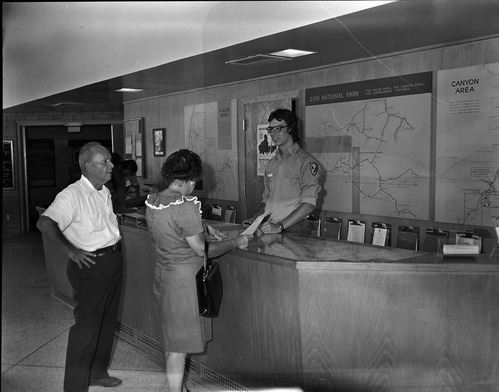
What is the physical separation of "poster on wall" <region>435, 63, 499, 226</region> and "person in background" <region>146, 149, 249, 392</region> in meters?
1.50

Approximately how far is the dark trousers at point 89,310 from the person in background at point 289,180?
0.78 metres

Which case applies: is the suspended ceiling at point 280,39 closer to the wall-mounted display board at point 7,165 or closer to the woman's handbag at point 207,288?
the wall-mounted display board at point 7,165

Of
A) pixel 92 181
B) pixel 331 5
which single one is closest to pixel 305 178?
pixel 331 5

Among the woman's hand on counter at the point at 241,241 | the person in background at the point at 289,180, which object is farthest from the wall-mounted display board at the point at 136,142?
the woman's hand on counter at the point at 241,241

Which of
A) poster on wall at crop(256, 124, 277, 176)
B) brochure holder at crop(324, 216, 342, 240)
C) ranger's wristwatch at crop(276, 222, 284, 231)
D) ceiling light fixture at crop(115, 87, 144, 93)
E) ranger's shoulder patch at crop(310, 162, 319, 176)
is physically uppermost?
ceiling light fixture at crop(115, 87, 144, 93)

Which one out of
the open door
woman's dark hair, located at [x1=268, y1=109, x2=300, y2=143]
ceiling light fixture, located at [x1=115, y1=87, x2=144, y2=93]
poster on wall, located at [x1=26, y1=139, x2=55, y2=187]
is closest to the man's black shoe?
poster on wall, located at [x1=26, y1=139, x2=55, y2=187]

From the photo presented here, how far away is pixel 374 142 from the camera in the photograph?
3754mm

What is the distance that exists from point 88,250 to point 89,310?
0.94 ft

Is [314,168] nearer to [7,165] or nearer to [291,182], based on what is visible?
[291,182]

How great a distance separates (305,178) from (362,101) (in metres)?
1.05

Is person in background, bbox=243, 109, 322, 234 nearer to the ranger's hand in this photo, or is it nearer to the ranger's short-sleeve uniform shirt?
the ranger's short-sleeve uniform shirt

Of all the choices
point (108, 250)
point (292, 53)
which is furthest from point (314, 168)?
point (108, 250)

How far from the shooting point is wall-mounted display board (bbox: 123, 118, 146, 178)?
9.23ft

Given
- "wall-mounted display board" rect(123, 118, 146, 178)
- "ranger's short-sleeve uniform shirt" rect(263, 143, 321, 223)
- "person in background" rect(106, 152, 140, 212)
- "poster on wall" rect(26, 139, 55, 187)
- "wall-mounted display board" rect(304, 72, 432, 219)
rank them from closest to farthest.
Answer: "poster on wall" rect(26, 139, 55, 187), "person in background" rect(106, 152, 140, 212), "wall-mounted display board" rect(123, 118, 146, 178), "ranger's short-sleeve uniform shirt" rect(263, 143, 321, 223), "wall-mounted display board" rect(304, 72, 432, 219)
